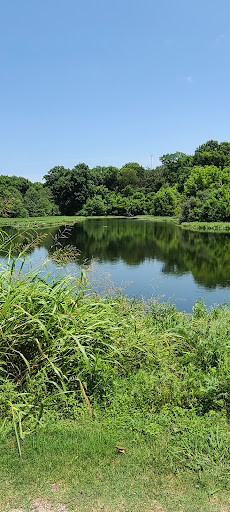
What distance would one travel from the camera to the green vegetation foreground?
237 cm

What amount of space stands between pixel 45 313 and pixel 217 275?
1490 centimetres

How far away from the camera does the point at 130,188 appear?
289 feet

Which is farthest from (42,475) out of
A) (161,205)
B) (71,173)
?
(71,173)

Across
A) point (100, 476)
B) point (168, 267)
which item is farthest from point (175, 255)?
point (100, 476)

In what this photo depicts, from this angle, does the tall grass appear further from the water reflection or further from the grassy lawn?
the water reflection

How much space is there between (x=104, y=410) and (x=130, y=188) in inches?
3410

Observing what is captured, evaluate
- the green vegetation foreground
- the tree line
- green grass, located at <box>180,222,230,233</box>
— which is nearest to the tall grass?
the green vegetation foreground

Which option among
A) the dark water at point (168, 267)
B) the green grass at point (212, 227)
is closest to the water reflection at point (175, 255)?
the dark water at point (168, 267)

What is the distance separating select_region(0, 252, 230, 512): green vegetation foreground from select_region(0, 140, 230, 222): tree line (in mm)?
50432

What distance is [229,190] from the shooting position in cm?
5031

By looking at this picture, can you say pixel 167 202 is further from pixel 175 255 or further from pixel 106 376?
pixel 106 376

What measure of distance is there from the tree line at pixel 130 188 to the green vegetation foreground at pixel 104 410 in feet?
165

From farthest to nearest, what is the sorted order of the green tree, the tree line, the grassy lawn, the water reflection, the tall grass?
the green tree < the tree line < the water reflection < the tall grass < the grassy lawn

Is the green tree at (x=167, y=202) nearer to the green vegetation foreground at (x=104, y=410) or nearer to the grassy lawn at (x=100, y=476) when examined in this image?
the green vegetation foreground at (x=104, y=410)
